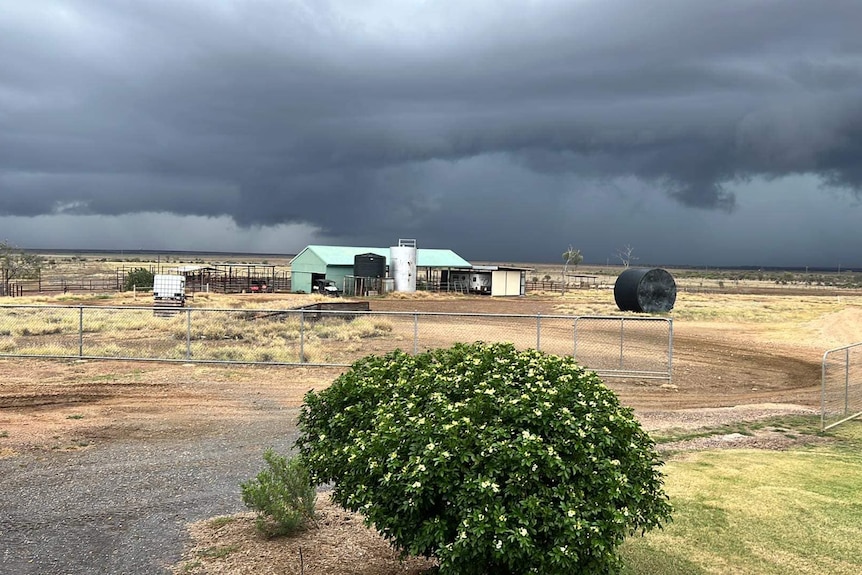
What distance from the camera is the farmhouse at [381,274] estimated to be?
6756cm

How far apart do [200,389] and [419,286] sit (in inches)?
2300

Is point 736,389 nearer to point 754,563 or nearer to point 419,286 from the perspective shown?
point 754,563

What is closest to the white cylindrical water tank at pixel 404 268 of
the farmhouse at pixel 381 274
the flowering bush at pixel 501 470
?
the farmhouse at pixel 381 274

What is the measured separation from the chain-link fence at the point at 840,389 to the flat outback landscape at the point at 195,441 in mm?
396

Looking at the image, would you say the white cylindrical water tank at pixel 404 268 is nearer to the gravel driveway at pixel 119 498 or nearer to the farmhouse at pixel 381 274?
the farmhouse at pixel 381 274

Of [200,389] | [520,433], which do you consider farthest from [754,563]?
[200,389]

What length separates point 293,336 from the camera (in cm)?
2838

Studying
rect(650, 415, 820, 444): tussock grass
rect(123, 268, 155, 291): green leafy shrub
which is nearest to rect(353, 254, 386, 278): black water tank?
rect(123, 268, 155, 291): green leafy shrub

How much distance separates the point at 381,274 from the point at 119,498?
59.4 meters

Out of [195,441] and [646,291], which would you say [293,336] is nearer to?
[195,441]

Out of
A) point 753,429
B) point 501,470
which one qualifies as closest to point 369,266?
point 753,429

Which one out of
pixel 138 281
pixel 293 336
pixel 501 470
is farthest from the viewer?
pixel 138 281

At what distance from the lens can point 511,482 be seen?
14.8 ft

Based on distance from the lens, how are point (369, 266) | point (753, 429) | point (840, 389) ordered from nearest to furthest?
point (753, 429) < point (840, 389) < point (369, 266)
